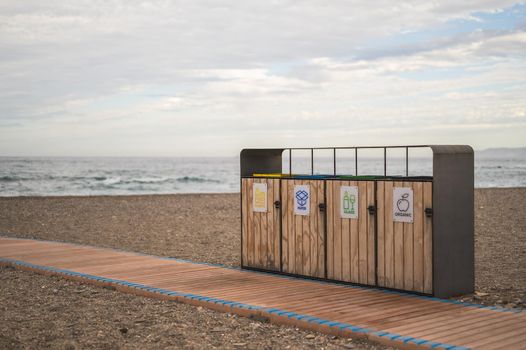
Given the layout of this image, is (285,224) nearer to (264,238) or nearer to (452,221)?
(264,238)

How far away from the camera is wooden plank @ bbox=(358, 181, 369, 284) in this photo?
688 cm

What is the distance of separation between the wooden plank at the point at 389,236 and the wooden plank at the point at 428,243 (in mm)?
414

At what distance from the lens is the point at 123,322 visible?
584cm

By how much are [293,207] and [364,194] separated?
1.11 m

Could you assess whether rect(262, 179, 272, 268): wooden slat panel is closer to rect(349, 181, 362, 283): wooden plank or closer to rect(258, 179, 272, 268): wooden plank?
rect(258, 179, 272, 268): wooden plank

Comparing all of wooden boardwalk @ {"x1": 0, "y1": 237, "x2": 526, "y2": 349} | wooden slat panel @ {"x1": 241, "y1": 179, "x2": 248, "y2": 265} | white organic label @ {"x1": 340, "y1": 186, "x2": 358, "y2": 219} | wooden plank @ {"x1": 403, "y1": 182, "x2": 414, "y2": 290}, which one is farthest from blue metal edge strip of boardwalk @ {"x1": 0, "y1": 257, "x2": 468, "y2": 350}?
white organic label @ {"x1": 340, "y1": 186, "x2": 358, "y2": 219}

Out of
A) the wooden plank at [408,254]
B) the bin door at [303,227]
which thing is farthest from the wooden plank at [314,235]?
the wooden plank at [408,254]

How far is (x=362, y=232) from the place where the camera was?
6.92 meters

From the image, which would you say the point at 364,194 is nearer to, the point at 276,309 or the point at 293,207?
the point at 293,207

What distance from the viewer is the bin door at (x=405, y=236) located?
6328 mm

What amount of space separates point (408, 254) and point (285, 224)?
5.95 feet

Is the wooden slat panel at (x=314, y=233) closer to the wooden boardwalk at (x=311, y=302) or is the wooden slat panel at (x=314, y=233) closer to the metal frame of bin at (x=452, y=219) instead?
the wooden boardwalk at (x=311, y=302)

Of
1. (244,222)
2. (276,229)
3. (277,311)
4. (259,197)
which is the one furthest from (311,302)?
(244,222)

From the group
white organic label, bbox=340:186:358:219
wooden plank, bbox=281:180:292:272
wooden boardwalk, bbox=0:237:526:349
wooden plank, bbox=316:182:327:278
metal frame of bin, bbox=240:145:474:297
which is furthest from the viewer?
wooden plank, bbox=281:180:292:272
